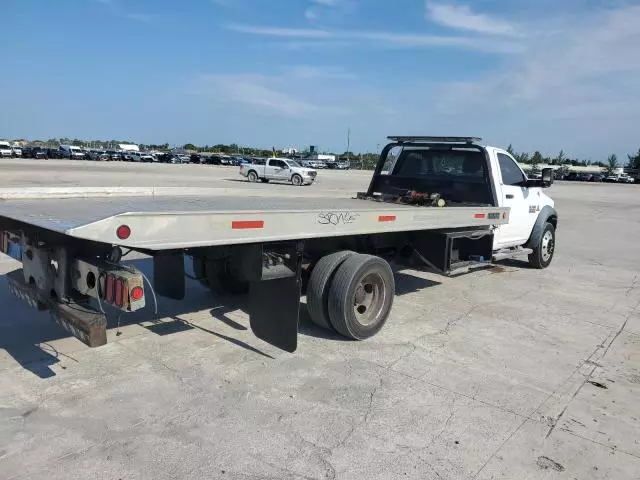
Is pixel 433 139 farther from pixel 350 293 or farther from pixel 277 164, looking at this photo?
pixel 277 164

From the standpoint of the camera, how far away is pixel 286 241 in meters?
4.72

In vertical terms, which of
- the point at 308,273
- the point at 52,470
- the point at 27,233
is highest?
the point at 27,233

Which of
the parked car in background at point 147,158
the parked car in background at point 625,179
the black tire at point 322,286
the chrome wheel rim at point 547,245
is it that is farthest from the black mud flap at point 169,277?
the parked car in background at point 625,179

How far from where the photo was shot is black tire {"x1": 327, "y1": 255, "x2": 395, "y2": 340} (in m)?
5.33

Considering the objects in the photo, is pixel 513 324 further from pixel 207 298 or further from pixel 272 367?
pixel 207 298

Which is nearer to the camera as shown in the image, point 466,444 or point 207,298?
point 466,444

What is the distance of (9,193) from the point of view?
17.6ft

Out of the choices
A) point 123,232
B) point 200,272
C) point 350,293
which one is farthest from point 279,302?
point 200,272

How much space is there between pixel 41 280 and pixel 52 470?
62.2 inches

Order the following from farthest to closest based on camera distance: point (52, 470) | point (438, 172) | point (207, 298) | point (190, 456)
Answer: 1. point (438, 172)
2. point (207, 298)
3. point (190, 456)
4. point (52, 470)

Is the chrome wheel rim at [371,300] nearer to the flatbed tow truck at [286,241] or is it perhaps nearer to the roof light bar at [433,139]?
the flatbed tow truck at [286,241]

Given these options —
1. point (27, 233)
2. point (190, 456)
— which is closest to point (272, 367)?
point (190, 456)

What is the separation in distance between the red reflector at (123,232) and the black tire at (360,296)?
7.85ft

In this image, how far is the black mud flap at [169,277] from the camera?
19.6ft
